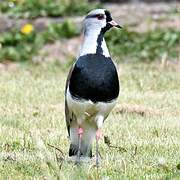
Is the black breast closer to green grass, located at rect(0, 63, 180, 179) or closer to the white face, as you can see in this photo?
the white face

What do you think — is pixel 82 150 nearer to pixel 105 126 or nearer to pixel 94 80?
pixel 94 80

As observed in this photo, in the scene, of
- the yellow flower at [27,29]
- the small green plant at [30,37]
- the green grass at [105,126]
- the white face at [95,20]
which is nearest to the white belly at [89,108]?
the green grass at [105,126]

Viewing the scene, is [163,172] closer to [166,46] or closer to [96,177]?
[96,177]

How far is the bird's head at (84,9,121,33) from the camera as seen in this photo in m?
6.33

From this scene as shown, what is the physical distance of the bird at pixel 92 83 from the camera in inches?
242

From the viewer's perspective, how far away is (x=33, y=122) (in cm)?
856

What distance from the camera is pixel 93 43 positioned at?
6.29 metres

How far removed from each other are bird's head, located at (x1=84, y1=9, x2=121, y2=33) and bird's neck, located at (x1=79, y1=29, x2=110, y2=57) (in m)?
0.04

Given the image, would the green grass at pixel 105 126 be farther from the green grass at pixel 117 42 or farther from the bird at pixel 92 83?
the green grass at pixel 117 42

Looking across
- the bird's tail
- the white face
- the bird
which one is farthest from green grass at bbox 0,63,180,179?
the white face

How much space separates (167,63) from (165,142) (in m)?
5.26

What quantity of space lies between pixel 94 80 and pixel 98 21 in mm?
513

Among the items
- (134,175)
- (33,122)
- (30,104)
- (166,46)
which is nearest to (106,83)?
(134,175)

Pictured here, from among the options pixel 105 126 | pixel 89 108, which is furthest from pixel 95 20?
pixel 105 126
